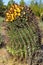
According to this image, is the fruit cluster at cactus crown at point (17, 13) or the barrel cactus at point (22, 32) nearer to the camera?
the barrel cactus at point (22, 32)

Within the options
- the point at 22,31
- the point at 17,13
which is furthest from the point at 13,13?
the point at 22,31

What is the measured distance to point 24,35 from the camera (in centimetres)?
596

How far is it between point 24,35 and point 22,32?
0.33 feet

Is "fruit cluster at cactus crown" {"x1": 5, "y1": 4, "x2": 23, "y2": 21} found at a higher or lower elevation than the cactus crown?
higher

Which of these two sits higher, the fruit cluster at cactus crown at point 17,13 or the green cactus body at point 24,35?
the fruit cluster at cactus crown at point 17,13

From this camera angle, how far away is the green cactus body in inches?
236

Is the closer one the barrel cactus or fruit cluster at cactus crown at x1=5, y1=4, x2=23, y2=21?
the barrel cactus

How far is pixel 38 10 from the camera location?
44.6 ft

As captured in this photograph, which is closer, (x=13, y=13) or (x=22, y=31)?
(x=22, y=31)

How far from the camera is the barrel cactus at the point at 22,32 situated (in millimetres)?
5988

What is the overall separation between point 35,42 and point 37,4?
8096mm

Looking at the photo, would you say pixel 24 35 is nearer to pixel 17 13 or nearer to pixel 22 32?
pixel 22 32

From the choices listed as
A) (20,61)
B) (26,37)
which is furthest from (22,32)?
(20,61)

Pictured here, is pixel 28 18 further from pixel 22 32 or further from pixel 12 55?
pixel 12 55
